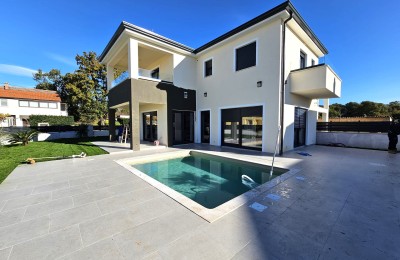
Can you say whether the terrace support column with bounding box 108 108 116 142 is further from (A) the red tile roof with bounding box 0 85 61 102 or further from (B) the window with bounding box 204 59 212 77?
(A) the red tile roof with bounding box 0 85 61 102

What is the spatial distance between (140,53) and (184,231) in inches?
480

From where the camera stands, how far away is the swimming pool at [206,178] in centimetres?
343

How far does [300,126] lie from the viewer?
10.5 meters

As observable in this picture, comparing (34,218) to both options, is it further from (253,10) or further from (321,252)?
(253,10)

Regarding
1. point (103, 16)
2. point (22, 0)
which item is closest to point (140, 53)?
point (103, 16)

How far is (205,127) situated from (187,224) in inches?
390

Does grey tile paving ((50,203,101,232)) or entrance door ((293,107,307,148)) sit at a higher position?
entrance door ((293,107,307,148))

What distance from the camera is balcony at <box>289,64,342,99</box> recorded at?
26.9 ft

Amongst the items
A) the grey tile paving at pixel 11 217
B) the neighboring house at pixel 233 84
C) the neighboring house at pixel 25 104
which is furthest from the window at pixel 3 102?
the grey tile paving at pixel 11 217

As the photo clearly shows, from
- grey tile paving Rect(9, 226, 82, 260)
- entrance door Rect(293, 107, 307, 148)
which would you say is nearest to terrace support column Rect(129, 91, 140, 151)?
grey tile paving Rect(9, 226, 82, 260)

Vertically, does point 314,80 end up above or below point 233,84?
below

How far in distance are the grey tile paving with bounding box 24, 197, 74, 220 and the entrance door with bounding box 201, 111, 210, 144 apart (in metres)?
9.33

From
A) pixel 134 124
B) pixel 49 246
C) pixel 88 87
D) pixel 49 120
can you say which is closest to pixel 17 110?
pixel 49 120

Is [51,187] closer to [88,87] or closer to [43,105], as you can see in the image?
[88,87]
